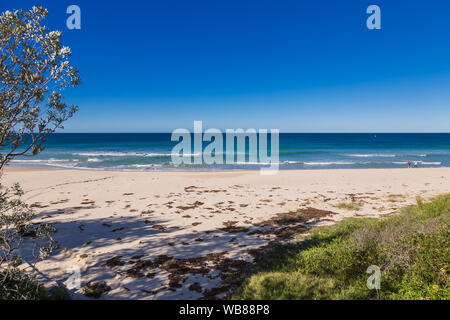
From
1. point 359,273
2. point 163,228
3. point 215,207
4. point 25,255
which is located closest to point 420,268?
point 359,273

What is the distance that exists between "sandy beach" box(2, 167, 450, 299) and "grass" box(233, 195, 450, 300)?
1.05 m

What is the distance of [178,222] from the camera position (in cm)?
1038

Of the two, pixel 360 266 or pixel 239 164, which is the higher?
pixel 239 164

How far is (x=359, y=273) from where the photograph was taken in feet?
18.0

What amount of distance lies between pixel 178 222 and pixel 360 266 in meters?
7.03

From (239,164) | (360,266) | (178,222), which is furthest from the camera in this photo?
(239,164)

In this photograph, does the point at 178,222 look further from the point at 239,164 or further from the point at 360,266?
the point at 239,164

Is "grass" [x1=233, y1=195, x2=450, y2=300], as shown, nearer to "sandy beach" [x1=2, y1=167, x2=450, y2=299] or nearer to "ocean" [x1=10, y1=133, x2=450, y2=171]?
"sandy beach" [x1=2, y1=167, x2=450, y2=299]

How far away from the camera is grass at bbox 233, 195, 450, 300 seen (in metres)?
Answer: 4.62

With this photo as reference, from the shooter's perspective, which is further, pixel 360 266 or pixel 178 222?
pixel 178 222

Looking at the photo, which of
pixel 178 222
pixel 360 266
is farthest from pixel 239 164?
pixel 360 266

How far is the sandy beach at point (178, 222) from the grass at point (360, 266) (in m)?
1.05

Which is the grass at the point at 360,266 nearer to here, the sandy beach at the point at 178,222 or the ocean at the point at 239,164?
the sandy beach at the point at 178,222
